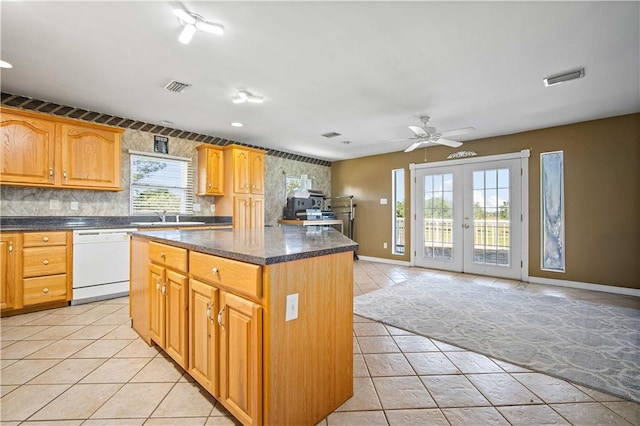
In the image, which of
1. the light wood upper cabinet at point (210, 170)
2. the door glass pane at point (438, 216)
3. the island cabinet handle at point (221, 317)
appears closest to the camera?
the island cabinet handle at point (221, 317)

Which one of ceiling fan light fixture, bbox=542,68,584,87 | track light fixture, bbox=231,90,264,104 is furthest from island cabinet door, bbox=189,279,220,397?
ceiling fan light fixture, bbox=542,68,584,87

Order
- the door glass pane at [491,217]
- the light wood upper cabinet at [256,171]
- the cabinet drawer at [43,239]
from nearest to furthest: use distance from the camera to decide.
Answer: the cabinet drawer at [43,239] < the door glass pane at [491,217] < the light wood upper cabinet at [256,171]

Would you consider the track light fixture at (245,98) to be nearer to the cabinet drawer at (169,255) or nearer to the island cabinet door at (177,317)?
the cabinet drawer at (169,255)

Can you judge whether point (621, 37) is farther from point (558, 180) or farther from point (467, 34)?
point (558, 180)

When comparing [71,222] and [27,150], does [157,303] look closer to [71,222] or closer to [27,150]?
[71,222]

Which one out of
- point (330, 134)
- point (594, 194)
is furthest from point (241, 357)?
point (594, 194)

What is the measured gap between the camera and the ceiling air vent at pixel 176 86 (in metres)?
2.94

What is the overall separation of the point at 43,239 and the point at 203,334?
110 inches

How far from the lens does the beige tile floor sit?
1.52m

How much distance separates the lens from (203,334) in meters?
1.60

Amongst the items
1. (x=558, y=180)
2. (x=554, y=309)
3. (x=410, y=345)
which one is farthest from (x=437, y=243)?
(x=410, y=345)

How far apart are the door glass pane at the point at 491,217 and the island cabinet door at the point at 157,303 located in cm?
500

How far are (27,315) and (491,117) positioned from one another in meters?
6.00

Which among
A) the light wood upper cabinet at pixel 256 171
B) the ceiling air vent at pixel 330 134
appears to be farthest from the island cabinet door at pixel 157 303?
the ceiling air vent at pixel 330 134
